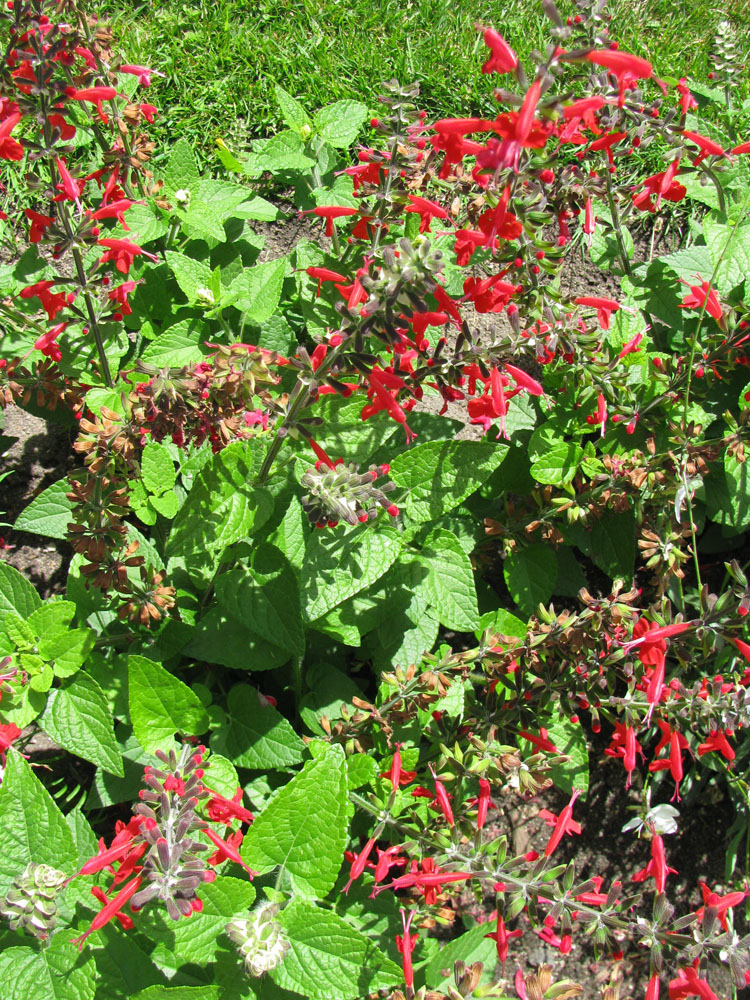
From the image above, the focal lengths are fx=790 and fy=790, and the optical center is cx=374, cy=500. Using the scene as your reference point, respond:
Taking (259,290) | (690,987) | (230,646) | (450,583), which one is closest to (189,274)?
(259,290)

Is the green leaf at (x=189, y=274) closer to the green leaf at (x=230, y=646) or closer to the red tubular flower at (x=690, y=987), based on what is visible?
the green leaf at (x=230, y=646)

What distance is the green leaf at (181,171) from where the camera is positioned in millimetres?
2925

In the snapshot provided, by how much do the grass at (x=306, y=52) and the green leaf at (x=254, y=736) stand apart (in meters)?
2.94

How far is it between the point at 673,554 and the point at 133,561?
5.46 ft

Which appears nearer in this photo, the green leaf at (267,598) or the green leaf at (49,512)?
the green leaf at (267,598)

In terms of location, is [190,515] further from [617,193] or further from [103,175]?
[617,193]

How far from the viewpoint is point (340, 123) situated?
294 cm

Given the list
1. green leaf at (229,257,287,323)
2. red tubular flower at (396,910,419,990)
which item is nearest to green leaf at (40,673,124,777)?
red tubular flower at (396,910,419,990)

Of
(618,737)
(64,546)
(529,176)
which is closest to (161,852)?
(618,737)

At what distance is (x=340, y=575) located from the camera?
6.87 feet

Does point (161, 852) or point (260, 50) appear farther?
point (260, 50)

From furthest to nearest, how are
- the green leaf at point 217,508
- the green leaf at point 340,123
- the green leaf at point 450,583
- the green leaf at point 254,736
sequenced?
the green leaf at point 340,123, the green leaf at point 254,736, the green leaf at point 450,583, the green leaf at point 217,508

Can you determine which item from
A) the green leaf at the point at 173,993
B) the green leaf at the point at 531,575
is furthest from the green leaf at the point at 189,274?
the green leaf at the point at 173,993

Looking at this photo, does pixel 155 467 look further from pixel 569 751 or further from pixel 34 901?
pixel 569 751
